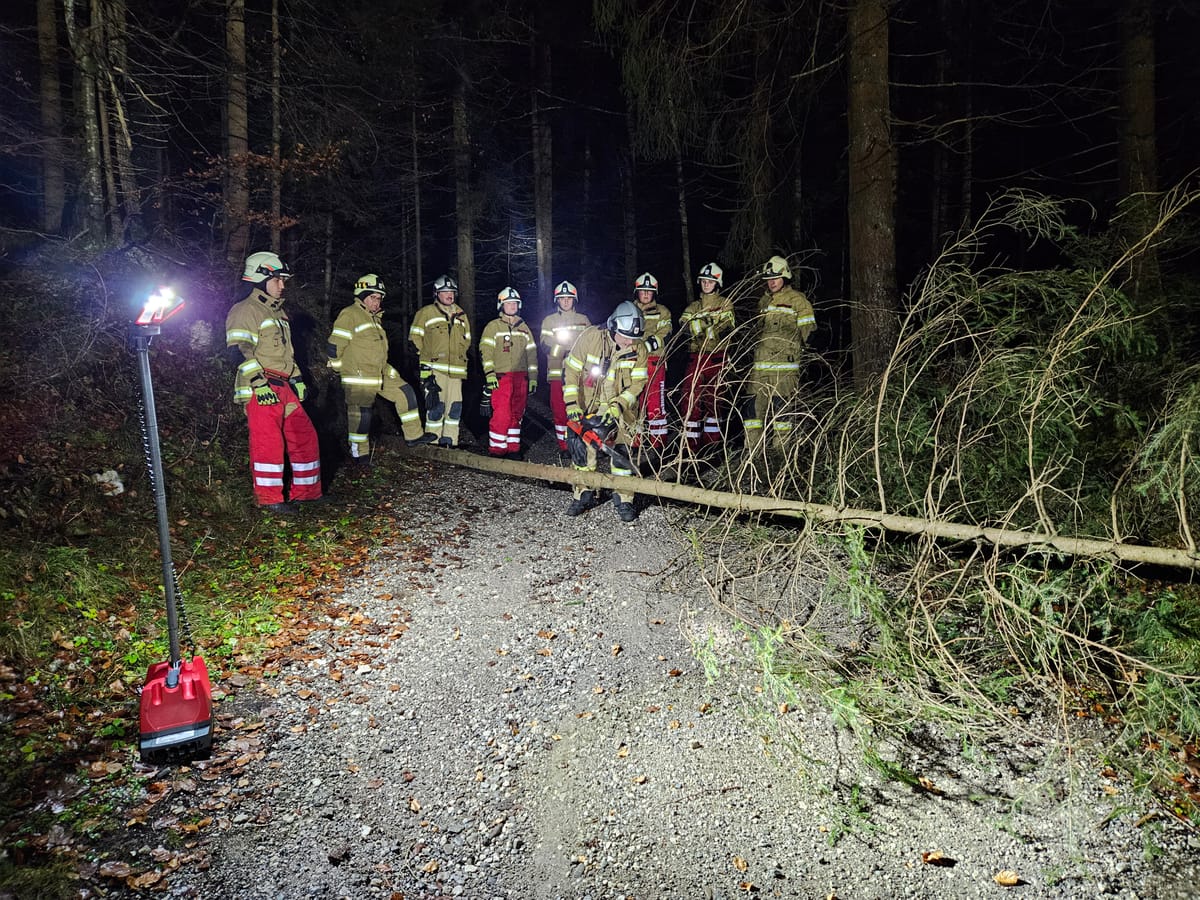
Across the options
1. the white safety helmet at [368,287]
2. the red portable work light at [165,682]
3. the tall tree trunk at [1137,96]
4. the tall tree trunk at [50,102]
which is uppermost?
the tall tree trunk at [50,102]

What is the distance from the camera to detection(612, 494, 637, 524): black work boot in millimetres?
7598

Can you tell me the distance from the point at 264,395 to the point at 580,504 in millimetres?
3504

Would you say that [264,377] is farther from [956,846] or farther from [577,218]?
[577,218]

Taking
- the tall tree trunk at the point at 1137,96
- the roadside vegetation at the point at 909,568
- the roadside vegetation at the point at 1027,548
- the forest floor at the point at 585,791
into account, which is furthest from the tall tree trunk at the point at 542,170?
the forest floor at the point at 585,791

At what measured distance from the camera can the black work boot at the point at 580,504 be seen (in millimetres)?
8023

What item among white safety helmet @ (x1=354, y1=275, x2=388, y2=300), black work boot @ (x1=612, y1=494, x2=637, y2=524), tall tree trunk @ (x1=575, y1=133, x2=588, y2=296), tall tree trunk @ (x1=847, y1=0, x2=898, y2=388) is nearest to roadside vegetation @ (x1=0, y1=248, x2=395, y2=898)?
white safety helmet @ (x1=354, y1=275, x2=388, y2=300)

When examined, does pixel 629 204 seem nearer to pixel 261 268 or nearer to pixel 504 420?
pixel 504 420

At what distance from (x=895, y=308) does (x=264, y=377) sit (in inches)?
252

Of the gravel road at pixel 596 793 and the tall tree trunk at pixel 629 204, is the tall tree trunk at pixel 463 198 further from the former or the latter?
the gravel road at pixel 596 793

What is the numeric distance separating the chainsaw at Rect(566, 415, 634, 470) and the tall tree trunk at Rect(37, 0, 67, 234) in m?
10.3

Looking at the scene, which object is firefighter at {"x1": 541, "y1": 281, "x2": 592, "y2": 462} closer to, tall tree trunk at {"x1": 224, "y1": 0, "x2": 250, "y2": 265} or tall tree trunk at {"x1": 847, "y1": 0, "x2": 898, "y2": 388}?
tall tree trunk at {"x1": 847, "y1": 0, "x2": 898, "y2": 388}

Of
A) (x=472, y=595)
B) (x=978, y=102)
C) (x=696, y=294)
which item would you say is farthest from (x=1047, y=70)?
(x=472, y=595)

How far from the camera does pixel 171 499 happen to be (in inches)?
272

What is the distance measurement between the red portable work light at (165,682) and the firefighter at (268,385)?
12.3 ft
